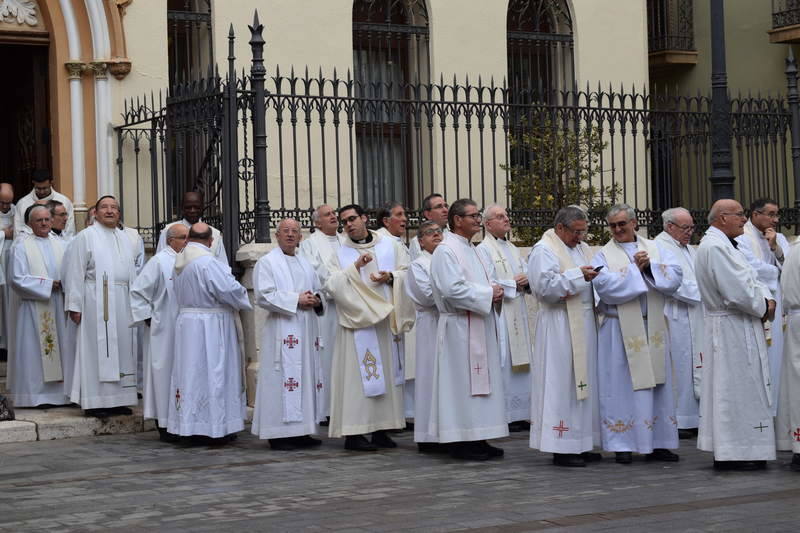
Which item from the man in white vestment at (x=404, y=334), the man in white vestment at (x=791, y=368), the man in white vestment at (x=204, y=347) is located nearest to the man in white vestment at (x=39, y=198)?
the man in white vestment at (x=204, y=347)

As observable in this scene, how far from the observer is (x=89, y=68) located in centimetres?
1582

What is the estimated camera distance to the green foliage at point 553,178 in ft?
49.9

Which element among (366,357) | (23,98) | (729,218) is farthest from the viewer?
(23,98)

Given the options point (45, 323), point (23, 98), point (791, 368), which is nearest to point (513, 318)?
point (791, 368)

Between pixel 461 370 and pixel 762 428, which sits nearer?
pixel 762 428

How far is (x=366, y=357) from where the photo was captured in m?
11.2

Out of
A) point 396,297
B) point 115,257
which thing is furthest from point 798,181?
point 115,257

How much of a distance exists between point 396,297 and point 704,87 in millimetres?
11893

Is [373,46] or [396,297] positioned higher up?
[373,46]

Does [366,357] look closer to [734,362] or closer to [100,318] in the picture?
[100,318]

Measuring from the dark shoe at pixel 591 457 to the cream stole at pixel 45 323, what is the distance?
5127 millimetres

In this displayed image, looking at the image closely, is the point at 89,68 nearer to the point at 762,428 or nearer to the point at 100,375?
the point at 100,375

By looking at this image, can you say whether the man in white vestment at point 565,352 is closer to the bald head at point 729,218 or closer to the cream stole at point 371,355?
the bald head at point 729,218

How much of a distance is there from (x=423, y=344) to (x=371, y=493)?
205 cm
